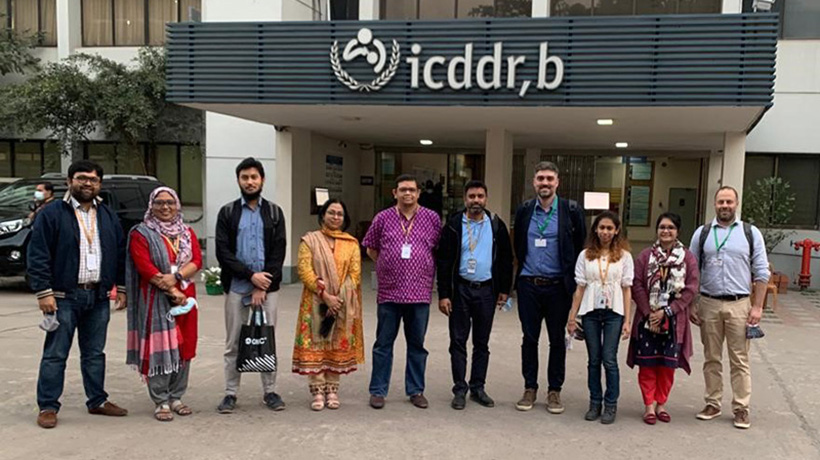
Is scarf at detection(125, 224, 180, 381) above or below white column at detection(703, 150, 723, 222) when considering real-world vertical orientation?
below

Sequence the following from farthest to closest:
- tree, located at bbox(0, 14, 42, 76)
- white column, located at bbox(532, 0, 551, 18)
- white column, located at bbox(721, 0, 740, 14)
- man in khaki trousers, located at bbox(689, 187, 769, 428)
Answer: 1. tree, located at bbox(0, 14, 42, 76)
2. white column, located at bbox(532, 0, 551, 18)
3. white column, located at bbox(721, 0, 740, 14)
4. man in khaki trousers, located at bbox(689, 187, 769, 428)

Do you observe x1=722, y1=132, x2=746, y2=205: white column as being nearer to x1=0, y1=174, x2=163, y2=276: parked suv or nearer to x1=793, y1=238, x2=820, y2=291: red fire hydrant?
x1=793, y1=238, x2=820, y2=291: red fire hydrant

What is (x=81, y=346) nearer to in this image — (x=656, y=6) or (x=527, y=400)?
(x=527, y=400)

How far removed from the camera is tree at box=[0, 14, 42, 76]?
1545 centimetres

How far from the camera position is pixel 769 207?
40.9 ft

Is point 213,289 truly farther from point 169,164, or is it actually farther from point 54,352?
point 169,164

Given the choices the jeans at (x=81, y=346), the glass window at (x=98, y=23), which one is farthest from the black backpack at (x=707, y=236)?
the glass window at (x=98, y=23)

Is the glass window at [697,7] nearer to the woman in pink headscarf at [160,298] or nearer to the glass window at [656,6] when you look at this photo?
the glass window at [656,6]

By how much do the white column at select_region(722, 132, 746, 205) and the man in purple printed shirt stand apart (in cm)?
668

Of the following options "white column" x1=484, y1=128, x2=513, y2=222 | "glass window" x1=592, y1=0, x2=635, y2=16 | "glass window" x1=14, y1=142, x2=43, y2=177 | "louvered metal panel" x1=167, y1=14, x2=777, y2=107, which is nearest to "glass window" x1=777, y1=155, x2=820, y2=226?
"glass window" x1=592, y1=0, x2=635, y2=16

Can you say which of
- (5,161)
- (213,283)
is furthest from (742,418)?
(5,161)

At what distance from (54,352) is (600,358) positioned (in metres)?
3.98

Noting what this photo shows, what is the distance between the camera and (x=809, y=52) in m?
12.8

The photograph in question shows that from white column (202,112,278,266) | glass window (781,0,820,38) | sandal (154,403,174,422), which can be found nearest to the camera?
sandal (154,403,174,422)
